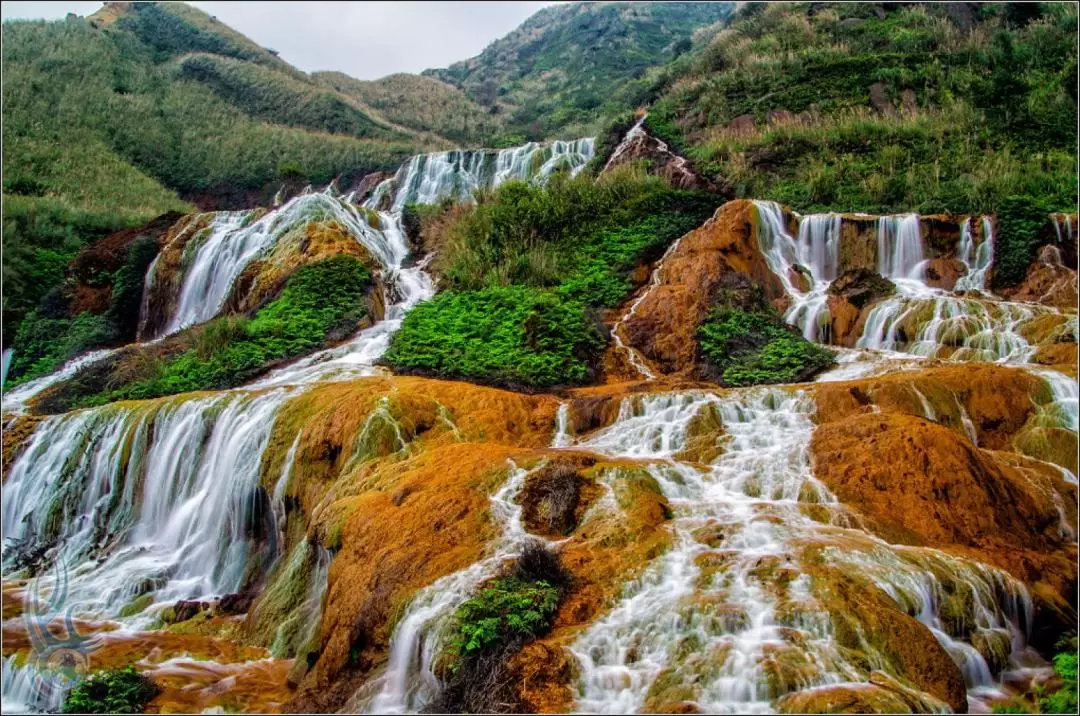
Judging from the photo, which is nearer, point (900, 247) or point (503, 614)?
point (503, 614)

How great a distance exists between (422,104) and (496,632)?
49932 mm

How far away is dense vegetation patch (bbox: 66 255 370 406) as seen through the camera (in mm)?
13148

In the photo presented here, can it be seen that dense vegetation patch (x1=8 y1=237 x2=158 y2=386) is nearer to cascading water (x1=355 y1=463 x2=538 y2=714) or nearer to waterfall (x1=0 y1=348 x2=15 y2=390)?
waterfall (x1=0 y1=348 x2=15 y2=390)

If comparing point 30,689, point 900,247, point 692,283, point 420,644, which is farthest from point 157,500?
point 900,247

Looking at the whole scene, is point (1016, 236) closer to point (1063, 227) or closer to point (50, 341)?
point (1063, 227)

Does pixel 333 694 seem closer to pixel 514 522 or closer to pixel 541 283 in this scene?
pixel 514 522

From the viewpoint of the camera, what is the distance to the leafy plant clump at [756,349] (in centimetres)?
1096

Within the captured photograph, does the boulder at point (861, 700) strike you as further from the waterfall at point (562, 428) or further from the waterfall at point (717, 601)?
the waterfall at point (562, 428)

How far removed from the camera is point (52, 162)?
27562 millimetres

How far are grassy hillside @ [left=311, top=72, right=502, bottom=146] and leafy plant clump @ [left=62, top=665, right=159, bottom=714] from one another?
3941cm

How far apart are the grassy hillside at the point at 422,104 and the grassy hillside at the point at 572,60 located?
6.27 feet

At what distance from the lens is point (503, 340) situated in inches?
483

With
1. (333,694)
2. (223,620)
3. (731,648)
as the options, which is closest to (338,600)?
(333,694)

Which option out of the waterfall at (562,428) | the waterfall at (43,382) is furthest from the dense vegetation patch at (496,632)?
the waterfall at (43,382)
